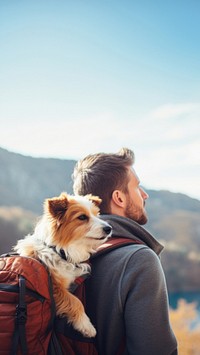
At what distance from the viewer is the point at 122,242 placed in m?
1.29

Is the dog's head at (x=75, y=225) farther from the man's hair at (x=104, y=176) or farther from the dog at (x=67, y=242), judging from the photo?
the man's hair at (x=104, y=176)

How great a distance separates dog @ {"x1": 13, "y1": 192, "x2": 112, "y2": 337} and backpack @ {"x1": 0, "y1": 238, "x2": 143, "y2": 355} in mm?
60

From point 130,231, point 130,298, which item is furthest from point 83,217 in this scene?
point 130,298

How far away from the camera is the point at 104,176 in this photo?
1.54 metres

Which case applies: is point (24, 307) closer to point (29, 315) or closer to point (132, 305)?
point (29, 315)

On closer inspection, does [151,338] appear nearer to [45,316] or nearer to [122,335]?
[122,335]

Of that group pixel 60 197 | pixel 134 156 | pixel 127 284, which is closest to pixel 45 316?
pixel 127 284

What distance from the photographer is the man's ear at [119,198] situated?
1518 millimetres

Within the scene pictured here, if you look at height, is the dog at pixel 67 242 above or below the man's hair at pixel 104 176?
below

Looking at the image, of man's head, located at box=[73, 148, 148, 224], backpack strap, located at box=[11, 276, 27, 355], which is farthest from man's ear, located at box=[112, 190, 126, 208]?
backpack strap, located at box=[11, 276, 27, 355]

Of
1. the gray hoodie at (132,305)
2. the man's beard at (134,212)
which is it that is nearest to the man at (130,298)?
the gray hoodie at (132,305)

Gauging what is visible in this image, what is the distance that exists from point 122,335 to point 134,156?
747 mm

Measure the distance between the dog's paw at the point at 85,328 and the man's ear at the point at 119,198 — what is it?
47 cm

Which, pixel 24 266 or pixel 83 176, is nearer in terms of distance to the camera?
pixel 24 266
